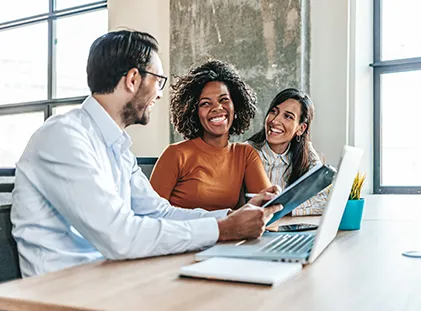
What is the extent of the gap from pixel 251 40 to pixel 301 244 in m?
2.67

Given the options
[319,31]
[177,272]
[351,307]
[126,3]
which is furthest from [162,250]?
[126,3]

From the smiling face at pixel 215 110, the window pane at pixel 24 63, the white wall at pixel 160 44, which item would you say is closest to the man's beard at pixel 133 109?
the smiling face at pixel 215 110

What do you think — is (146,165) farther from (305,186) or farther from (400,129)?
(305,186)

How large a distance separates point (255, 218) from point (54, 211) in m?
0.54

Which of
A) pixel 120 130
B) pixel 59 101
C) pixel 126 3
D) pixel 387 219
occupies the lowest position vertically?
pixel 387 219

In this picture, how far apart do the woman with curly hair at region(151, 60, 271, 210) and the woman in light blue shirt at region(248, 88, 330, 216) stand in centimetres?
16

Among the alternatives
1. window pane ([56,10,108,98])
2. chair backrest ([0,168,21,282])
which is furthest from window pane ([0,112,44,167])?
chair backrest ([0,168,21,282])

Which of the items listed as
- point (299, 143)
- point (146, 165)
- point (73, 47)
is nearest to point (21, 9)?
point (73, 47)

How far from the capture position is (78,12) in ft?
17.5

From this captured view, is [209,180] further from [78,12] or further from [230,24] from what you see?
[78,12]

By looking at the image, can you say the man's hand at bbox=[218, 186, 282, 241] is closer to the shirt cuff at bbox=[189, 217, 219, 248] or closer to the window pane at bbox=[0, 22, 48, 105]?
the shirt cuff at bbox=[189, 217, 219, 248]

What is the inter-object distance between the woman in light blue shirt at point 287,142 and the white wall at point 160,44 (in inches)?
60.6

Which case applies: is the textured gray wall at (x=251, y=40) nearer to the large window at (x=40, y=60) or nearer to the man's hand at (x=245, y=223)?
the large window at (x=40, y=60)

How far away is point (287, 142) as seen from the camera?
2.84m
